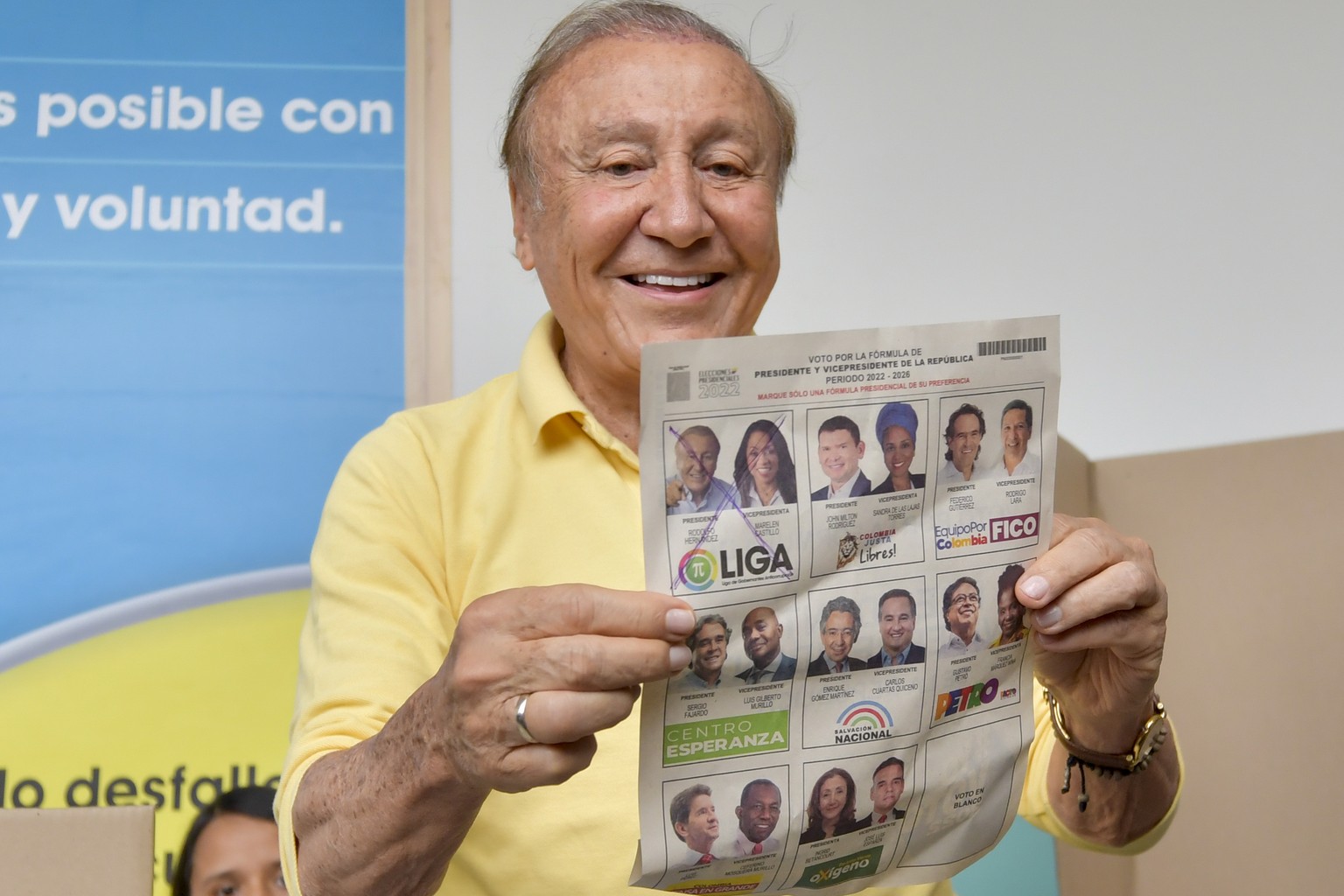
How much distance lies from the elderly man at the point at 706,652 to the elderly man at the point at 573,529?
9cm

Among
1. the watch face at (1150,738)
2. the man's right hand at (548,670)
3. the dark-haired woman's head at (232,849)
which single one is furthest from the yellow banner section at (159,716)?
the watch face at (1150,738)

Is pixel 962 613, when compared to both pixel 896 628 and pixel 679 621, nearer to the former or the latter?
pixel 896 628

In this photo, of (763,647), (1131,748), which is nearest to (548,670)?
(763,647)

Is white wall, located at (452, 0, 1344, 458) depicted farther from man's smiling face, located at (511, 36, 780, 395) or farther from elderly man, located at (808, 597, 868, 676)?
elderly man, located at (808, 597, 868, 676)

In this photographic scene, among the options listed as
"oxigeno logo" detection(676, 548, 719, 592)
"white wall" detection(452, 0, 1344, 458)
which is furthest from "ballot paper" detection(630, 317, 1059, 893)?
"white wall" detection(452, 0, 1344, 458)

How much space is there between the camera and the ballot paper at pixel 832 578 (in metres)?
0.79

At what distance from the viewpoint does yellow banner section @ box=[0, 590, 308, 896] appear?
1716mm

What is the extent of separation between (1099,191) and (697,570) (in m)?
1.65

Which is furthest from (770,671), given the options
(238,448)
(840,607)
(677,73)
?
(238,448)

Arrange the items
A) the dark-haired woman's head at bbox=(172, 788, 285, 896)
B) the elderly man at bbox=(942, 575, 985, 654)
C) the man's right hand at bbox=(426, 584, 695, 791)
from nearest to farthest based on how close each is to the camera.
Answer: the man's right hand at bbox=(426, 584, 695, 791) → the elderly man at bbox=(942, 575, 985, 654) → the dark-haired woman's head at bbox=(172, 788, 285, 896)

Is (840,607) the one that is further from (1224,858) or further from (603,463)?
(1224,858)

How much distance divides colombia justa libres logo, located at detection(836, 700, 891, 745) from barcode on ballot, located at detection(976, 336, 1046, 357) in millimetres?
258

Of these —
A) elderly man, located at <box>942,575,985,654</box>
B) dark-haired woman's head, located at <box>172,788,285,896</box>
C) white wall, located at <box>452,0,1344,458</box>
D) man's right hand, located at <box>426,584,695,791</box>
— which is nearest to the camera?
man's right hand, located at <box>426,584,695,791</box>

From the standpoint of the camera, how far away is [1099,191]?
217 cm
